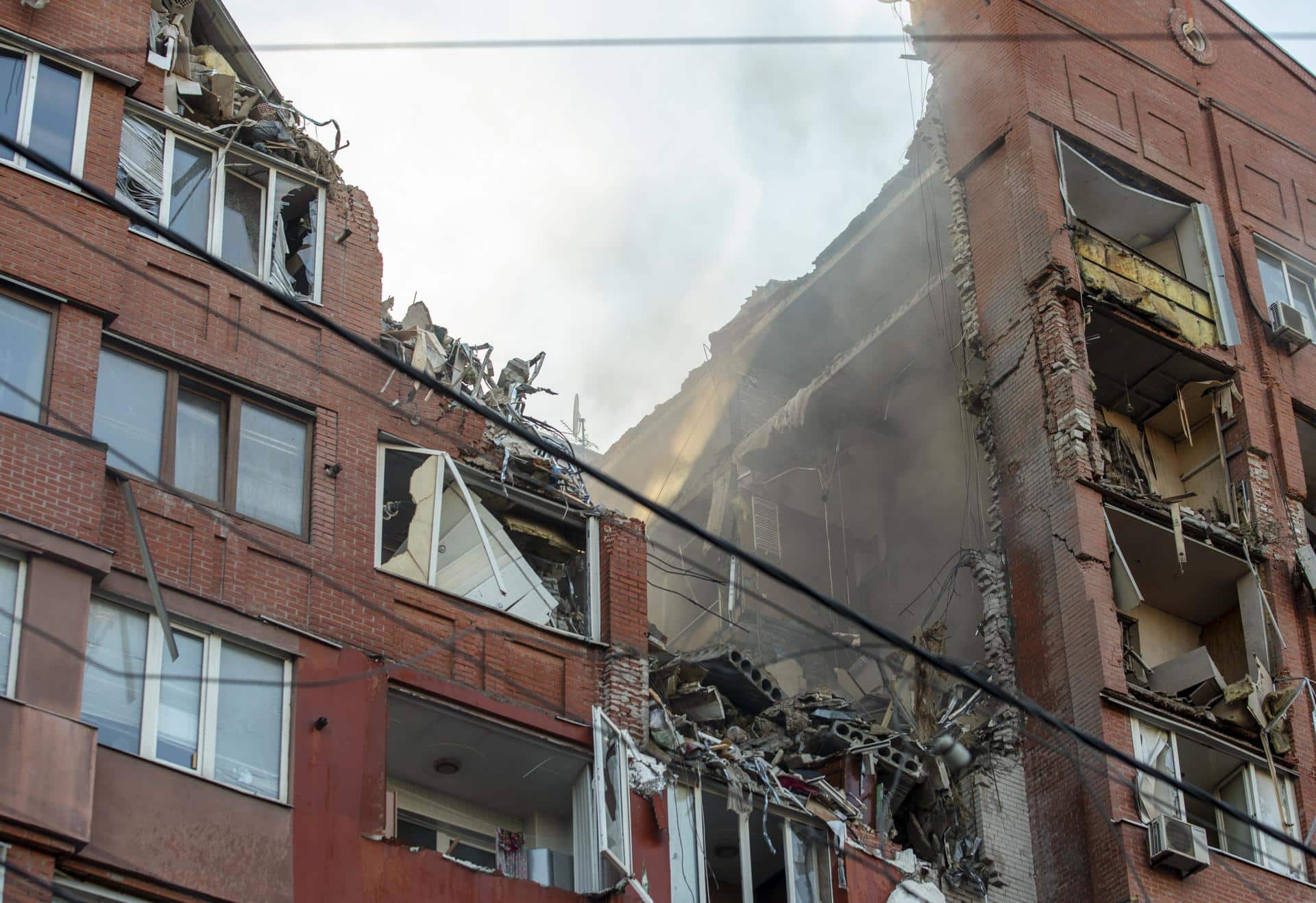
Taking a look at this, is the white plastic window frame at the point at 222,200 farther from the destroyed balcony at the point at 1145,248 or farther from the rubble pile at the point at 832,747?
the destroyed balcony at the point at 1145,248

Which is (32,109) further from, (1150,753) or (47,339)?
(1150,753)

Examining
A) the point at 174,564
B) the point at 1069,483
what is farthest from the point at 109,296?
the point at 1069,483

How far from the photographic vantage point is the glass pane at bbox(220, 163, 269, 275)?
19031 millimetres

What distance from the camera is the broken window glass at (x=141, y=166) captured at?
18328 mm

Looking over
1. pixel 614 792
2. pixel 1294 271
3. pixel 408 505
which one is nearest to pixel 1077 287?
pixel 1294 271

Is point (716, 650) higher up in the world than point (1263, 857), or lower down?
higher up

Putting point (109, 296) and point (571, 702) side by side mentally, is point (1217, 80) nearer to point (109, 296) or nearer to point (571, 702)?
point (571, 702)

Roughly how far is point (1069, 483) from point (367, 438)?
32.8 ft

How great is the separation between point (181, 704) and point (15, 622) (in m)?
1.57

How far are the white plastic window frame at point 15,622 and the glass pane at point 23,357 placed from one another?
143 cm

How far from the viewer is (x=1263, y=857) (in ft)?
75.3

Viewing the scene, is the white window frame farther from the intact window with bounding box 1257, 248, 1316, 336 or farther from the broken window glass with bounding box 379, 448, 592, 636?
the intact window with bounding box 1257, 248, 1316, 336

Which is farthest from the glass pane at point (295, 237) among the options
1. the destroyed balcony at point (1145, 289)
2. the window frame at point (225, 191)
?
the destroyed balcony at point (1145, 289)

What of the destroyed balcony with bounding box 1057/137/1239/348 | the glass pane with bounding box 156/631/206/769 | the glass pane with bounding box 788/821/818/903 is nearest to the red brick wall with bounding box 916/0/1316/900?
the destroyed balcony with bounding box 1057/137/1239/348
